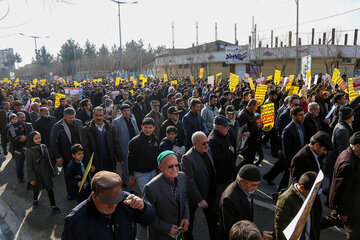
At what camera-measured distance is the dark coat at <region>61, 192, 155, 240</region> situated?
226cm

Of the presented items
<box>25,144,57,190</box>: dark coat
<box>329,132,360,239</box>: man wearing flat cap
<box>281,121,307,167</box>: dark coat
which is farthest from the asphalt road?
<box>281,121,307,167</box>: dark coat

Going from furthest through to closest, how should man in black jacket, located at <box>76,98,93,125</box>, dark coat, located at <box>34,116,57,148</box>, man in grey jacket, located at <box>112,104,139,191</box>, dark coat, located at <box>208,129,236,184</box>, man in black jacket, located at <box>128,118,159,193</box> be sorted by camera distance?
man in black jacket, located at <box>76,98,93,125</box>, dark coat, located at <box>34,116,57,148</box>, man in grey jacket, located at <box>112,104,139,191</box>, man in black jacket, located at <box>128,118,159,193</box>, dark coat, located at <box>208,129,236,184</box>

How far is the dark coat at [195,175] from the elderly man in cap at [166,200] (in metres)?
0.54

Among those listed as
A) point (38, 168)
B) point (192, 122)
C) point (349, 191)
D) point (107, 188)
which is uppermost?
point (107, 188)

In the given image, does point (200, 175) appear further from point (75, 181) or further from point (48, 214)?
point (48, 214)

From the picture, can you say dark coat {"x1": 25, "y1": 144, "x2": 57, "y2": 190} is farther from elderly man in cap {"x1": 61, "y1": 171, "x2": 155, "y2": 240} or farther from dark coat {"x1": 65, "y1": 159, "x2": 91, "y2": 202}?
elderly man in cap {"x1": 61, "y1": 171, "x2": 155, "y2": 240}

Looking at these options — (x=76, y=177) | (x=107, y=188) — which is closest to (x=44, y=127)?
(x=76, y=177)

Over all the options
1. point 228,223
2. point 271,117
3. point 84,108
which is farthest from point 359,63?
point 228,223

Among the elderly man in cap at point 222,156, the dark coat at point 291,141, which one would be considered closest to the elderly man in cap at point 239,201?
the elderly man in cap at point 222,156

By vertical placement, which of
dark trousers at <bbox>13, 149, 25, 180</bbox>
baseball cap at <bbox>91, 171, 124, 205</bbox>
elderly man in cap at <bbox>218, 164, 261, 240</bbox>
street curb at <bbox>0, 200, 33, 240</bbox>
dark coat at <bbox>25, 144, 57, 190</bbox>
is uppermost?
baseball cap at <bbox>91, 171, 124, 205</bbox>

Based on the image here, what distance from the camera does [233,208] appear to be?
9.71 feet

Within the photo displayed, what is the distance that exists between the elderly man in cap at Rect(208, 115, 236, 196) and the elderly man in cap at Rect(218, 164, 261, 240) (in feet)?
4.32

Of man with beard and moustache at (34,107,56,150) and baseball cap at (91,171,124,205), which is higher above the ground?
baseball cap at (91,171,124,205)

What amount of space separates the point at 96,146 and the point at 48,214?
1.64 metres
